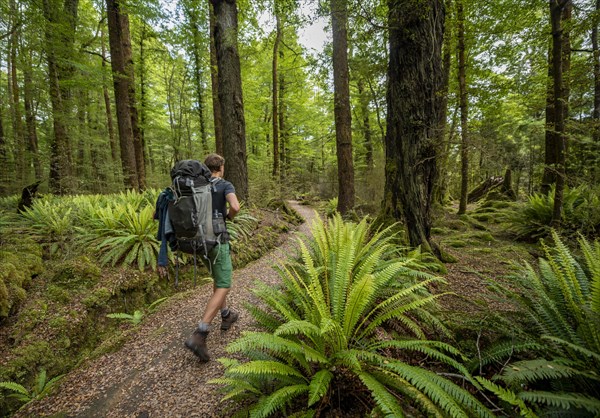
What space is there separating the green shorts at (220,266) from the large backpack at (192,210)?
116 millimetres

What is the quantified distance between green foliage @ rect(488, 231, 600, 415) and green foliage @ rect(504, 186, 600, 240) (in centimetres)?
485

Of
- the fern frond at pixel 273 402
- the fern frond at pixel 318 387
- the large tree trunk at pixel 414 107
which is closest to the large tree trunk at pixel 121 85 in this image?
the large tree trunk at pixel 414 107

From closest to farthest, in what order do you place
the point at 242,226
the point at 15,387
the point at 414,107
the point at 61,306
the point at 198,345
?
the point at 15,387 < the point at 198,345 < the point at 61,306 < the point at 414,107 < the point at 242,226

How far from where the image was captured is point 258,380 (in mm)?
1868

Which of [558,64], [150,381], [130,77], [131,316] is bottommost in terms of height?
[150,381]

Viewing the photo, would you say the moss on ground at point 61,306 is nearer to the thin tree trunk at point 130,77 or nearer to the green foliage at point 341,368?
the green foliage at point 341,368

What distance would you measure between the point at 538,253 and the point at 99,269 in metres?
8.73

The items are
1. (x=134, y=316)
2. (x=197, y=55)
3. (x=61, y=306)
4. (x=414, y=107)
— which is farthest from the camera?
(x=197, y=55)

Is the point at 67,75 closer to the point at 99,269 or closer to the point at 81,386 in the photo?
the point at 99,269

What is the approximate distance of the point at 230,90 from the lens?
262 inches

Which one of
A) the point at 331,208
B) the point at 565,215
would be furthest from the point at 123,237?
the point at 565,215

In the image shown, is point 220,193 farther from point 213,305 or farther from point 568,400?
point 568,400

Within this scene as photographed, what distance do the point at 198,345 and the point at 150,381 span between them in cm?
53

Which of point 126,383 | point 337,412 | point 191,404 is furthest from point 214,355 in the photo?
point 337,412
